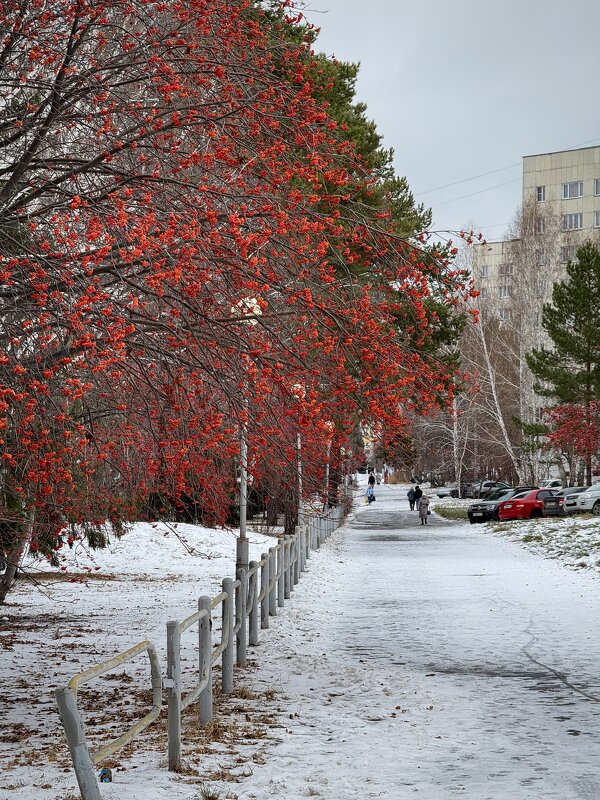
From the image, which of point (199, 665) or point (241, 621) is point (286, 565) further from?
point (199, 665)

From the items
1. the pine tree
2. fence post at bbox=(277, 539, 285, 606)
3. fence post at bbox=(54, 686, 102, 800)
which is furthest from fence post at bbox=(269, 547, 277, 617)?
the pine tree

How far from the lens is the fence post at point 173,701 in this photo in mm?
6910

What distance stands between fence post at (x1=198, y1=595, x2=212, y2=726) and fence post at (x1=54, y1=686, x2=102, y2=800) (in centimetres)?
288

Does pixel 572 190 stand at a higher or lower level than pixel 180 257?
higher

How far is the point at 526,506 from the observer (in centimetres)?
4303

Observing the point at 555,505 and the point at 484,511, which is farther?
the point at 484,511

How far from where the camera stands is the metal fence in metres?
5.15

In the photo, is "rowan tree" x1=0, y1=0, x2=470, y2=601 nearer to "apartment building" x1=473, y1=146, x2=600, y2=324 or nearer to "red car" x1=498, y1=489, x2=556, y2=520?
"red car" x1=498, y1=489, x2=556, y2=520

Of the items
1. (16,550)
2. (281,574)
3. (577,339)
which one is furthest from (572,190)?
(16,550)

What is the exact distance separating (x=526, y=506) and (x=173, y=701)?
1476 inches

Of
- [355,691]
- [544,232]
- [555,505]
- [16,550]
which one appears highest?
[544,232]

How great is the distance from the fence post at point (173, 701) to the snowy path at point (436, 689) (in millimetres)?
528

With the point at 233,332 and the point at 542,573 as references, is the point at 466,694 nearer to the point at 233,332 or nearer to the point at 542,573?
the point at 233,332

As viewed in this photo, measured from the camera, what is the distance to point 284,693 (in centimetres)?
996
